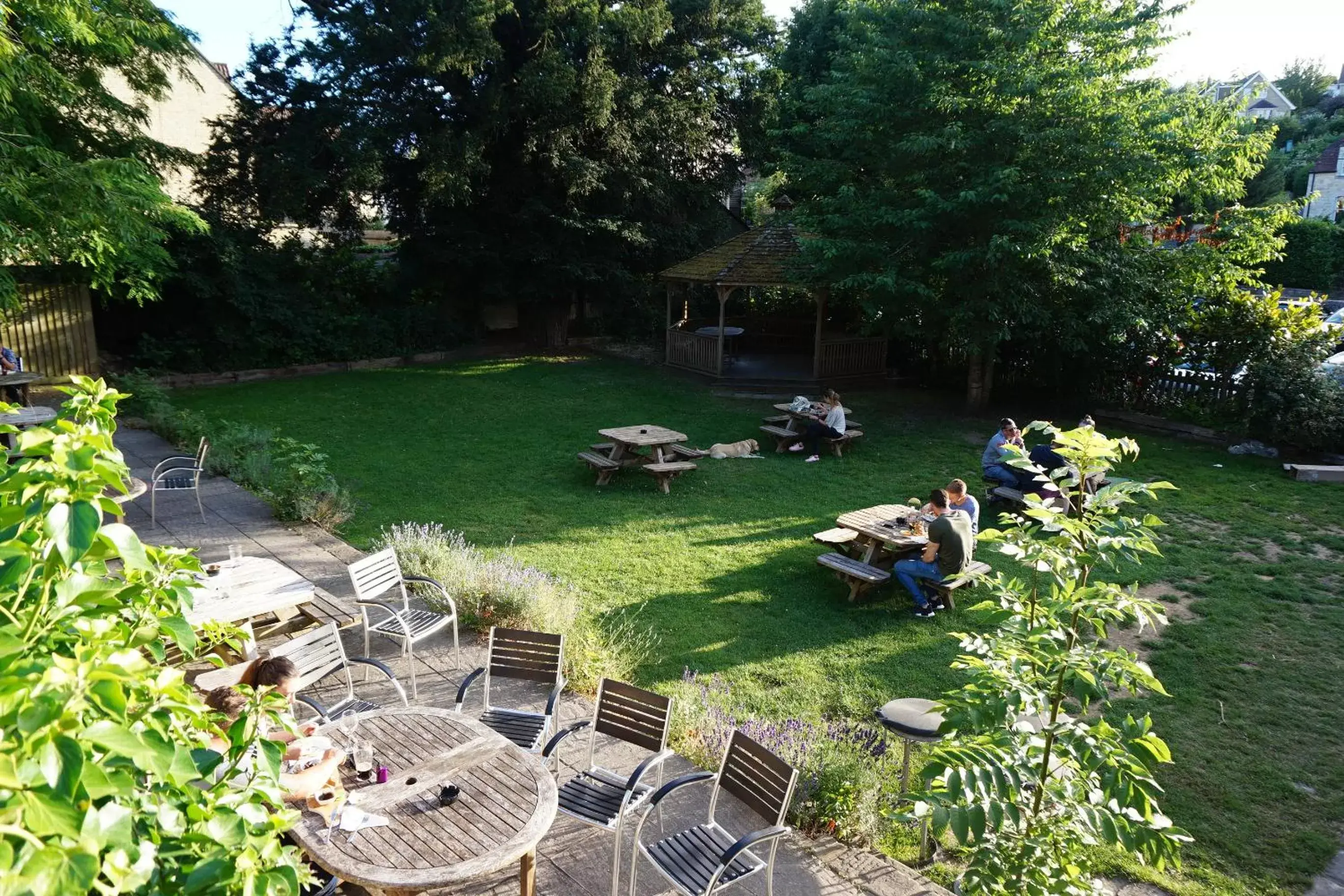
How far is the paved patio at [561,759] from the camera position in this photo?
4.79m

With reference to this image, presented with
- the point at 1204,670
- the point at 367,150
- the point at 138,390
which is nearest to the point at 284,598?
the point at 1204,670

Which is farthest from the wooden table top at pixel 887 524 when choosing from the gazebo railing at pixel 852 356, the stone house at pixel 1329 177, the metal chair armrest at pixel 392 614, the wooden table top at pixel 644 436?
the stone house at pixel 1329 177

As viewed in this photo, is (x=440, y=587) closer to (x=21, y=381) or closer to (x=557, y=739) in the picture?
(x=557, y=739)

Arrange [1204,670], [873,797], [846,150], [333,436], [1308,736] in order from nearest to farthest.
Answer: [873,797]
[1308,736]
[1204,670]
[333,436]
[846,150]

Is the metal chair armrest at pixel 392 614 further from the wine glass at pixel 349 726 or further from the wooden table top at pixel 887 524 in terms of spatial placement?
the wooden table top at pixel 887 524

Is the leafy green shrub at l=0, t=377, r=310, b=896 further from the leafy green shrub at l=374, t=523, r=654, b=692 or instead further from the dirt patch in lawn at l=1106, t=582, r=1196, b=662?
the dirt patch in lawn at l=1106, t=582, r=1196, b=662

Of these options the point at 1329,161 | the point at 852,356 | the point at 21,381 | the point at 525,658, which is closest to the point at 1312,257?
the point at 1329,161

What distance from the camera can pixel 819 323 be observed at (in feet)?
66.2

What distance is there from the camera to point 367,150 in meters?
20.4

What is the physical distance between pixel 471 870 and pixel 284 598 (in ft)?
12.5

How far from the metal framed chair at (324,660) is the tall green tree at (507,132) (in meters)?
16.6

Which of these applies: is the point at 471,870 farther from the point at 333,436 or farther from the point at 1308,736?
the point at 333,436

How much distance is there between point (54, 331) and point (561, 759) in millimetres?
18602

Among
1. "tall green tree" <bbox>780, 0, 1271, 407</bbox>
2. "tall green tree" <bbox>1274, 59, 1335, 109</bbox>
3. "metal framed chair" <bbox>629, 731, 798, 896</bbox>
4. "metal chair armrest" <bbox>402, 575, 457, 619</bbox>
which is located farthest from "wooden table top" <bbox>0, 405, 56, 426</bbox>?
"tall green tree" <bbox>1274, 59, 1335, 109</bbox>
